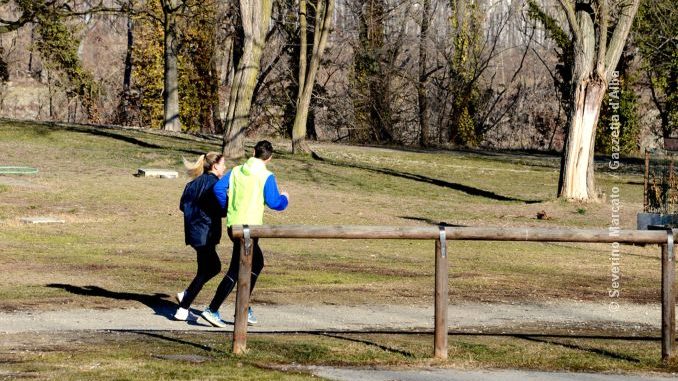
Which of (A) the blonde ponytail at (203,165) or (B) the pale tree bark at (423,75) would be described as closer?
(A) the blonde ponytail at (203,165)

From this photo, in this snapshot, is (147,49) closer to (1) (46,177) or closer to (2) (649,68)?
(2) (649,68)

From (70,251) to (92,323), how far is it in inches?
275

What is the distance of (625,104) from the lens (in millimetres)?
49938

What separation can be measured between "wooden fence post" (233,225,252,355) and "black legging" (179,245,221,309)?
188 cm

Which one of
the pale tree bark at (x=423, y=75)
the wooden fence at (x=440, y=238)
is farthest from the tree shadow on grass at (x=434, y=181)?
the wooden fence at (x=440, y=238)

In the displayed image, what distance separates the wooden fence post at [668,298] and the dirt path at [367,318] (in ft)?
8.29

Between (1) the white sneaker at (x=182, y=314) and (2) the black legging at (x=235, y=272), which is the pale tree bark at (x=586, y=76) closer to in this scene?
(1) the white sneaker at (x=182, y=314)

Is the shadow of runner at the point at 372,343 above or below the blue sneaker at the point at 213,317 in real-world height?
below

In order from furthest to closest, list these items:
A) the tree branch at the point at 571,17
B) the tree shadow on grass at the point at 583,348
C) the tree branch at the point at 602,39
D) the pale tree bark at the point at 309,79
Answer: the pale tree bark at the point at 309,79 < the tree branch at the point at 602,39 < the tree branch at the point at 571,17 < the tree shadow on grass at the point at 583,348

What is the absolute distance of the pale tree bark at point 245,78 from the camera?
3398 centimetres

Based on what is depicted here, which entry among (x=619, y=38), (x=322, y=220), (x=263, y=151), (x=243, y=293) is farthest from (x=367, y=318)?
(x=619, y=38)

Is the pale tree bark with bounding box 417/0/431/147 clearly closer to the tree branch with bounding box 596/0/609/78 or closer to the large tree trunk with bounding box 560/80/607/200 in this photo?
the large tree trunk with bounding box 560/80/607/200

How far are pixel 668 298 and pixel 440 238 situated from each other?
218 centimetres

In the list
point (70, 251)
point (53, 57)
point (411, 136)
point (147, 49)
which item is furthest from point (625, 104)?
point (70, 251)
